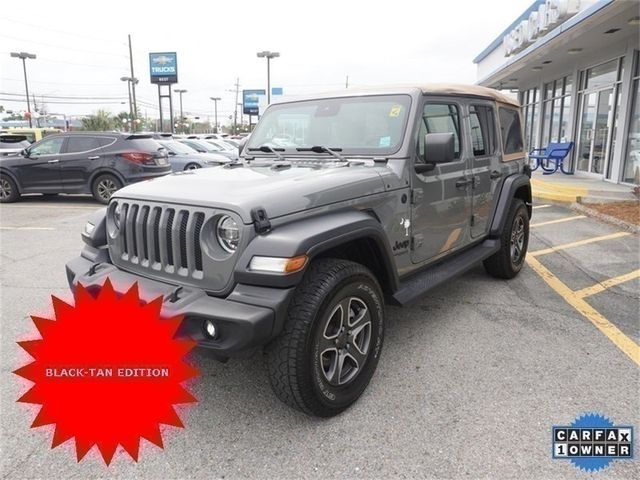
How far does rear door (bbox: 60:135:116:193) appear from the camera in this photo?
36.1 feet

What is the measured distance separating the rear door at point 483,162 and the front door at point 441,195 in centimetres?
17

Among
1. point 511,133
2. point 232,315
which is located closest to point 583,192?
point 511,133

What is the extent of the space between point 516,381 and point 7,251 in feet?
21.8

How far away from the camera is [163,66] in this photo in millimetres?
45094

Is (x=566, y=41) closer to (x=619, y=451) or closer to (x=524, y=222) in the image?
(x=524, y=222)

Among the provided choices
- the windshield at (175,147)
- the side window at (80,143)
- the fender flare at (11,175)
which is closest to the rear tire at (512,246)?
the side window at (80,143)

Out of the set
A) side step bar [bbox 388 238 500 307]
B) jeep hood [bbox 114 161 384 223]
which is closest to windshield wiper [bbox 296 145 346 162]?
jeep hood [bbox 114 161 384 223]

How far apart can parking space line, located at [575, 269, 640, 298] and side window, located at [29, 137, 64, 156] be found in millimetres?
11151

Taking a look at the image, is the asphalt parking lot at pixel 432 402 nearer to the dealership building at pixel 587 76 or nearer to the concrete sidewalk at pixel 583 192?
the concrete sidewalk at pixel 583 192

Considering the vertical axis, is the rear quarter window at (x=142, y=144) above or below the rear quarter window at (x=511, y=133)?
below

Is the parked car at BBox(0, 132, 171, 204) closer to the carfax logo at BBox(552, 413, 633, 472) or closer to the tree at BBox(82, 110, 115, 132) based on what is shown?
the carfax logo at BBox(552, 413, 633, 472)

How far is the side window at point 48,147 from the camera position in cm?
1132

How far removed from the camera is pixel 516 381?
3.17 meters

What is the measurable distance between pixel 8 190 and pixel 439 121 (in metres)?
11.4
